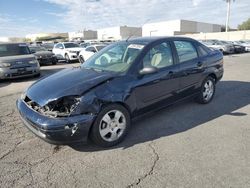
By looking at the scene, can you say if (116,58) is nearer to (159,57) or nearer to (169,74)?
(159,57)

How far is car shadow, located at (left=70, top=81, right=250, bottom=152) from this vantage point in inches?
157

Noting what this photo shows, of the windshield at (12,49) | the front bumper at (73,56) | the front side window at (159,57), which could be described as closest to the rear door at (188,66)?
the front side window at (159,57)

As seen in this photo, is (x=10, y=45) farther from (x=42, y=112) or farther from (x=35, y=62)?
(x=42, y=112)

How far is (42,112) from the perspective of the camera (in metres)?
3.36

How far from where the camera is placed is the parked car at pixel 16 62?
30.2 feet

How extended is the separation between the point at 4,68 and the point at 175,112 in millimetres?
7004

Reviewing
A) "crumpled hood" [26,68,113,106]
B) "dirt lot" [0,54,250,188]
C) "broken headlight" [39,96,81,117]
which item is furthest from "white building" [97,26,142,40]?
"broken headlight" [39,96,81,117]

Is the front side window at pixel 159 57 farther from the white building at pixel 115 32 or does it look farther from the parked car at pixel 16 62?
the white building at pixel 115 32

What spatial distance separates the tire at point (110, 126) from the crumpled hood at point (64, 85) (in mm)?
456

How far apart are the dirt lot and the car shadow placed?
2 cm

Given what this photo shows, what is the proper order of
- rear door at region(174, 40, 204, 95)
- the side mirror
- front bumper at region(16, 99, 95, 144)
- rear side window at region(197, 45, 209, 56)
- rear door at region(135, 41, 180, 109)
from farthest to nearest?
rear side window at region(197, 45, 209, 56) < rear door at region(174, 40, 204, 95) < rear door at region(135, 41, 180, 109) < the side mirror < front bumper at region(16, 99, 95, 144)

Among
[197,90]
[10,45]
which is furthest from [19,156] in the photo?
[10,45]

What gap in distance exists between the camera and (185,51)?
5.04m

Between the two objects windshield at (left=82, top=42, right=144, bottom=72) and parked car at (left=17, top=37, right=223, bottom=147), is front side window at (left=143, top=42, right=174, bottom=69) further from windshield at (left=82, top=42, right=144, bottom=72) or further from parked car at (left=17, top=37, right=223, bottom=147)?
windshield at (left=82, top=42, right=144, bottom=72)
